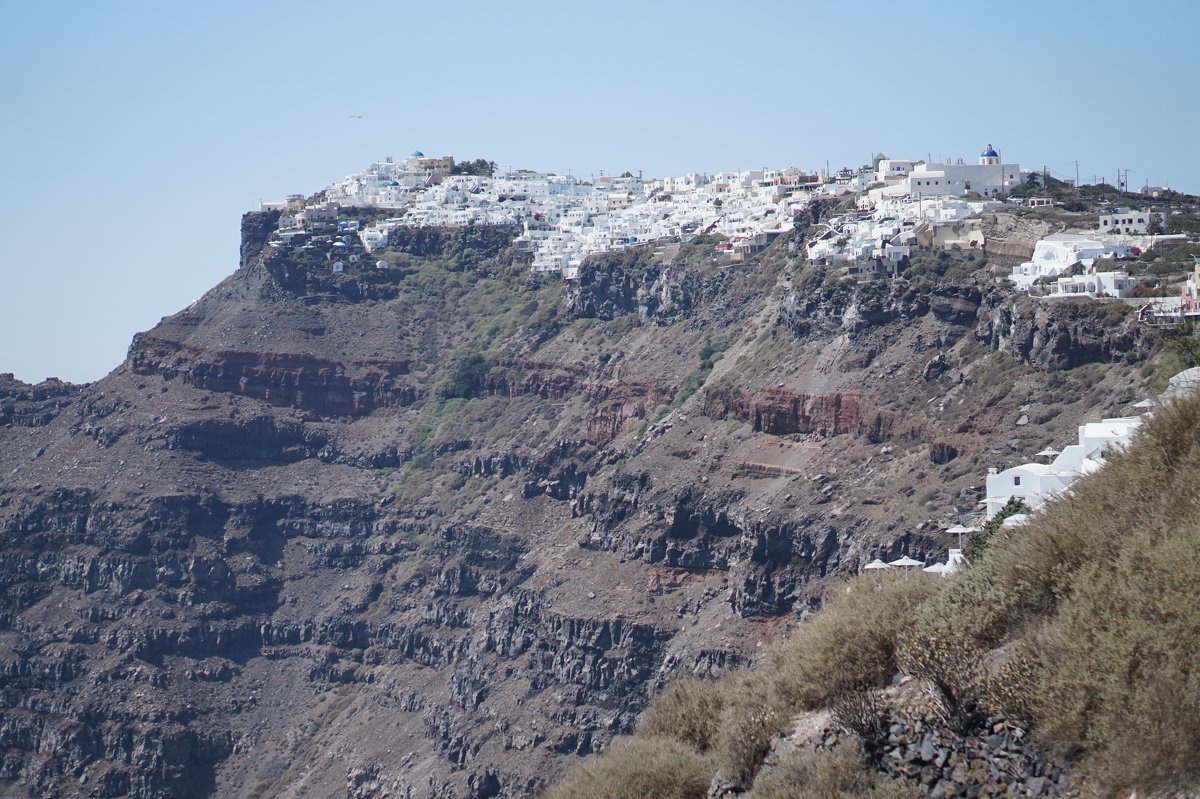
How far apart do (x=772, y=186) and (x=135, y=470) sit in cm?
4435

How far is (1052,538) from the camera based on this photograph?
61.8 feet

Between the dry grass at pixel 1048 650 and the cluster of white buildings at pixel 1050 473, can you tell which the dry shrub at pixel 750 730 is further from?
the cluster of white buildings at pixel 1050 473

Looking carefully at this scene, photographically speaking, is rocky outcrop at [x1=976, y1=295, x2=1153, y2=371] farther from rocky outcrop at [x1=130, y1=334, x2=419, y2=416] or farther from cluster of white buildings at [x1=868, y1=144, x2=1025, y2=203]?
rocky outcrop at [x1=130, y1=334, x2=419, y2=416]

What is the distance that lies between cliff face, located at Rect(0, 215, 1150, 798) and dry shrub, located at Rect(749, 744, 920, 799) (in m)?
41.2

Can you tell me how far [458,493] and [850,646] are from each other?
84.6 meters

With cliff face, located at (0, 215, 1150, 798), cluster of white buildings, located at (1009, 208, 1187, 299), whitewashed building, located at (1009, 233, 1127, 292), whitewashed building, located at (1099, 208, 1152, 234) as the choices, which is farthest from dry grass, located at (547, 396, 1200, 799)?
whitewashed building, located at (1099, 208, 1152, 234)

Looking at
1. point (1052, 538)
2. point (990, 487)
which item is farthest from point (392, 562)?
point (1052, 538)

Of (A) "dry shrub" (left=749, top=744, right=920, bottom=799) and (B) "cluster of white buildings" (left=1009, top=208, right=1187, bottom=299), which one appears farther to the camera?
(B) "cluster of white buildings" (left=1009, top=208, right=1187, bottom=299)

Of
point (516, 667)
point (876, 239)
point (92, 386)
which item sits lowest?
point (516, 667)

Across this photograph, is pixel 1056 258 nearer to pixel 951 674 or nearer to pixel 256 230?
pixel 951 674

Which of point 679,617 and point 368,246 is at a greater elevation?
point 368,246

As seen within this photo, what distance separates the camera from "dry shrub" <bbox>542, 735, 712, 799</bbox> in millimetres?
21562

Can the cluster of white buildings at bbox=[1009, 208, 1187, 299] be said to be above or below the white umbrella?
above

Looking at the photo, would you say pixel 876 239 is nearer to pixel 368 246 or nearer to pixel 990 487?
pixel 990 487
